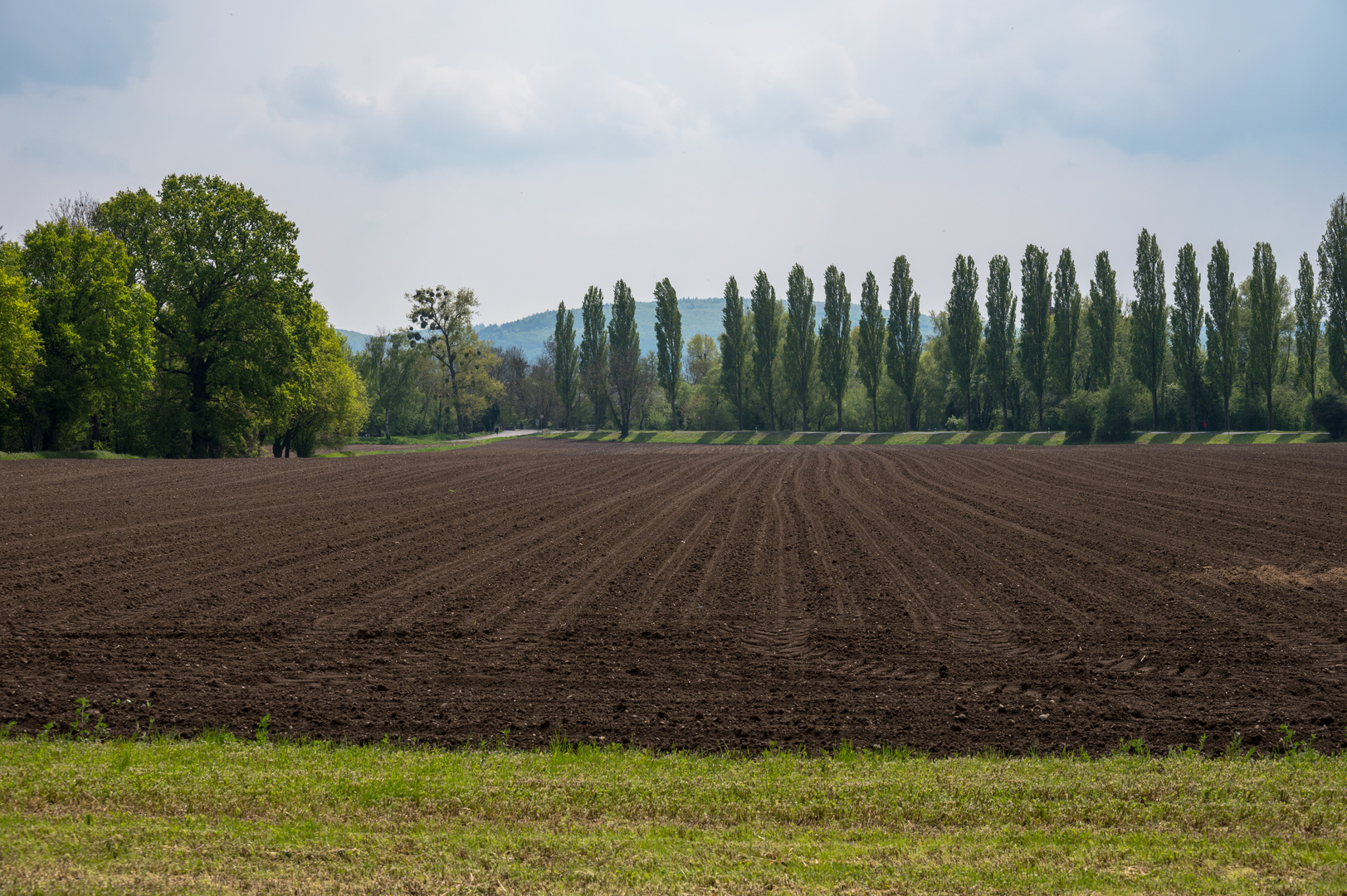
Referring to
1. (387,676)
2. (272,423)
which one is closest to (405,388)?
(272,423)

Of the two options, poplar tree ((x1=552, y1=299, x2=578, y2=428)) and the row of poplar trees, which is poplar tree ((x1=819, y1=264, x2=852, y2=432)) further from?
poplar tree ((x1=552, y1=299, x2=578, y2=428))

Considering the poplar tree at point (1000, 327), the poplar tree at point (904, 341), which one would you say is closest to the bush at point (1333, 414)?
the poplar tree at point (1000, 327)

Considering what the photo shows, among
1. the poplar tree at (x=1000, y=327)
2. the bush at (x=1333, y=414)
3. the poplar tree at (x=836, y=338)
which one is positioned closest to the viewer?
the bush at (x=1333, y=414)

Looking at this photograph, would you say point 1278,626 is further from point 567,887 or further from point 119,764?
point 119,764

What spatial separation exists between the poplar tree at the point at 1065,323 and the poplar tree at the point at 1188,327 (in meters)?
8.14

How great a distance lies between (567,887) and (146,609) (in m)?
10.5

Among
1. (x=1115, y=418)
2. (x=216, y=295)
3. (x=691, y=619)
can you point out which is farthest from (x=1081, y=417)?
(x=691, y=619)

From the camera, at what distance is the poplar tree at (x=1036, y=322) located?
81.0 m

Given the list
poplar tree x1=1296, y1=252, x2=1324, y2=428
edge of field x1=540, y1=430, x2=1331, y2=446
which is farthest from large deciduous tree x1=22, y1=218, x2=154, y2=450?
poplar tree x1=1296, y1=252, x2=1324, y2=428

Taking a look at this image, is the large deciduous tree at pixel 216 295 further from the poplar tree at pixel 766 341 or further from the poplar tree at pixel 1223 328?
the poplar tree at pixel 1223 328

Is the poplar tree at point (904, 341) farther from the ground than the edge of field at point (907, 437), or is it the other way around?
the poplar tree at point (904, 341)

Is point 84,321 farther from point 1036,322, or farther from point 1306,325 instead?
point 1306,325

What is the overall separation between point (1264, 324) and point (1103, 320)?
1246 cm

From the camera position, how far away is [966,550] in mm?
17375
